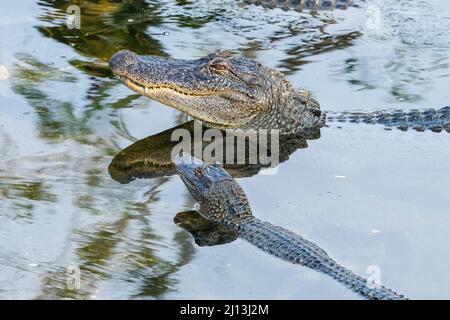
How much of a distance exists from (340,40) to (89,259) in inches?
221

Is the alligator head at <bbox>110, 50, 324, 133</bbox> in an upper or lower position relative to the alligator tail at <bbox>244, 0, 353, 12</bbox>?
upper

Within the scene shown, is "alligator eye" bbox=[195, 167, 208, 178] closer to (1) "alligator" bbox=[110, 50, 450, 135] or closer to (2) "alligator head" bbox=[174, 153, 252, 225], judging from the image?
(2) "alligator head" bbox=[174, 153, 252, 225]

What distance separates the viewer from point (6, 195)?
6.54 meters

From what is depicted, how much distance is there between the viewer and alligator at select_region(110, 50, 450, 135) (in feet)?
26.3

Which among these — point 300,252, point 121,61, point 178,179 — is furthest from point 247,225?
point 121,61

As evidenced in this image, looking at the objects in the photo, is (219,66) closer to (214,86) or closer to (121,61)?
(214,86)

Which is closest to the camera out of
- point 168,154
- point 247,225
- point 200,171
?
point 247,225

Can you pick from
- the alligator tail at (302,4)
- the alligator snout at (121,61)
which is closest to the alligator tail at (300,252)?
the alligator snout at (121,61)

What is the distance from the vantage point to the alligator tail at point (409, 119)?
8.51 metres

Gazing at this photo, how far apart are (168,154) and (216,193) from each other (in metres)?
1.13

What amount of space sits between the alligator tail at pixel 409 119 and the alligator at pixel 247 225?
189 cm

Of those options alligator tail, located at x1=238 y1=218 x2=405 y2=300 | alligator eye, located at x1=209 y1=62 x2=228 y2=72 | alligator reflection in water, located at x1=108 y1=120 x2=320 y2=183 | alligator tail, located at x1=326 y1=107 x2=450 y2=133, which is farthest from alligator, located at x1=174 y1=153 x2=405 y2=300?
alligator tail, located at x1=326 y1=107 x2=450 y2=133

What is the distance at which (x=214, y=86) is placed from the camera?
8.12 meters

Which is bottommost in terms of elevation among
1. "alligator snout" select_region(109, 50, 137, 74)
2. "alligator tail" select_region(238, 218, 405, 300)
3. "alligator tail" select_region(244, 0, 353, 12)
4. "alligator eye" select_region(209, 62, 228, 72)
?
"alligator tail" select_region(238, 218, 405, 300)
